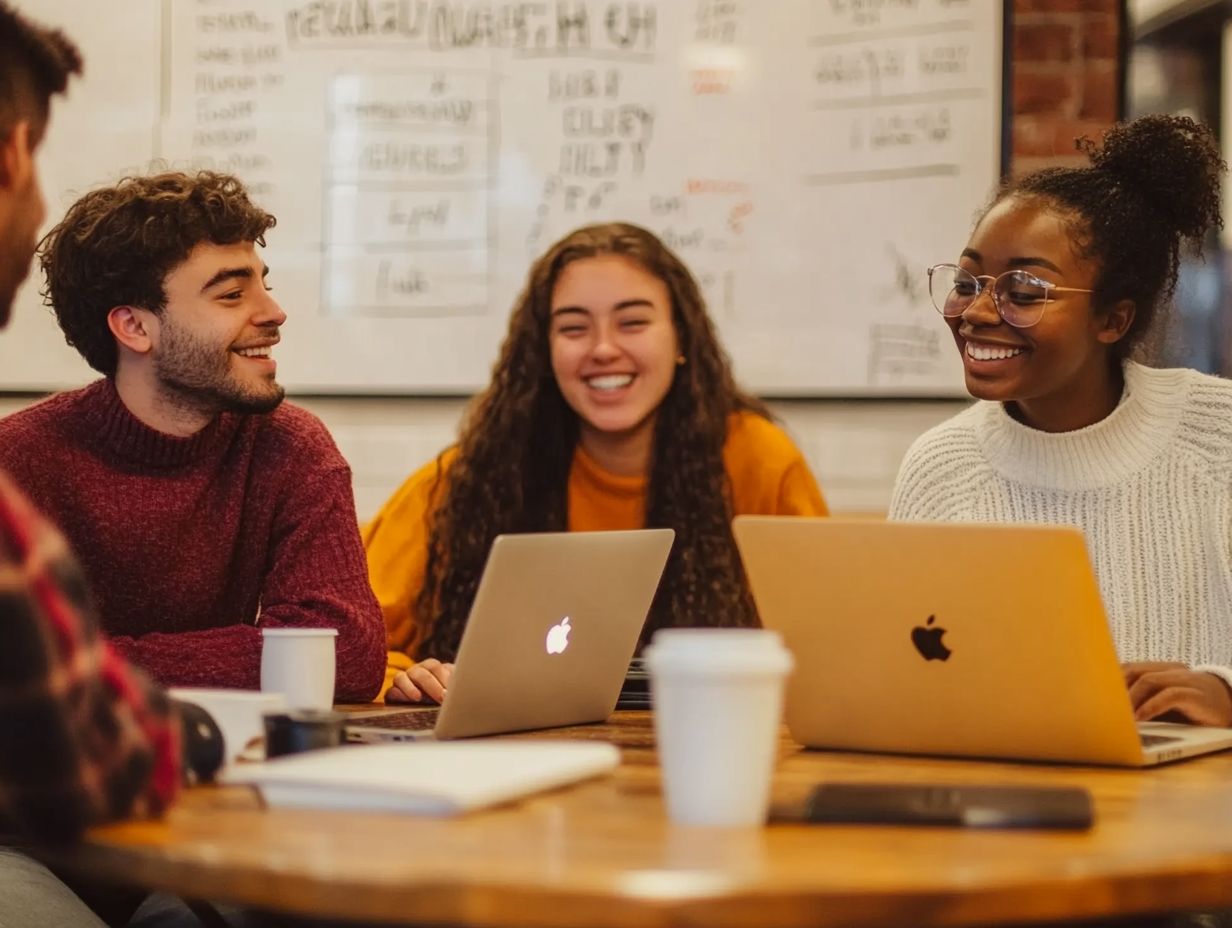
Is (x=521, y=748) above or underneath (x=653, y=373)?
underneath

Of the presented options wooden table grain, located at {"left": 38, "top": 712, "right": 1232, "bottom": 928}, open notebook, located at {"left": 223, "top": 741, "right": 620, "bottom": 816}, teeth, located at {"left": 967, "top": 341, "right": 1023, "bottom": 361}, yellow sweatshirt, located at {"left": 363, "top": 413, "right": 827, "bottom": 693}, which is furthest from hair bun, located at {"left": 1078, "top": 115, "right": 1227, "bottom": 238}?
open notebook, located at {"left": 223, "top": 741, "right": 620, "bottom": 816}

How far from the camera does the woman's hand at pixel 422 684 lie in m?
1.99

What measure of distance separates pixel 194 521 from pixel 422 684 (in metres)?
0.46

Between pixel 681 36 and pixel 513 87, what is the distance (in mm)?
390

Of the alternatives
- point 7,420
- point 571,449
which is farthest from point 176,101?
point 7,420

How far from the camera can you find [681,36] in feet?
11.7

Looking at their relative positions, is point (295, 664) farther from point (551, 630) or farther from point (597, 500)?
point (597, 500)

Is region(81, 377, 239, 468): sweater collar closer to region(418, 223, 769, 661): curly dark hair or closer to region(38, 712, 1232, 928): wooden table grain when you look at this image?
region(418, 223, 769, 661): curly dark hair

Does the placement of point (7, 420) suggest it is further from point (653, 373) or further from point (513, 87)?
point (513, 87)

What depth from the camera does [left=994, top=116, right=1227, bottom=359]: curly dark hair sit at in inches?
90.0

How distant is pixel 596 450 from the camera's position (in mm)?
2965

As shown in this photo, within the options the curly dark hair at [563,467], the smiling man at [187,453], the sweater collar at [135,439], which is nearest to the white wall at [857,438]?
the curly dark hair at [563,467]

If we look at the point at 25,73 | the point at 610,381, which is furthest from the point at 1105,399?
the point at 25,73

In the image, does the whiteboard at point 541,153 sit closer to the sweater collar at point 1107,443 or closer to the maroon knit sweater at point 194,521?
the sweater collar at point 1107,443
